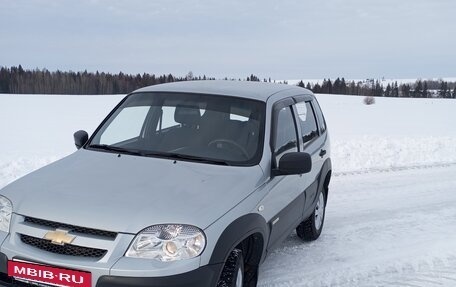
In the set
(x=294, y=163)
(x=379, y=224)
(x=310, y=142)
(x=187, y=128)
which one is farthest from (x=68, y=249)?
(x=379, y=224)

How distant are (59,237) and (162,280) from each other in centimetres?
66

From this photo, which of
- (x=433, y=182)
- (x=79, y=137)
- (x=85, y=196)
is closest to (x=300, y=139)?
(x=79, y=137)

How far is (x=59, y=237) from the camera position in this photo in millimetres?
2797

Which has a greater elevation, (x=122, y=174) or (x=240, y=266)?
(x=122, y=174)

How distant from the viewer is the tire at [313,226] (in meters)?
5.42

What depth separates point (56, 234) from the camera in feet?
9.24

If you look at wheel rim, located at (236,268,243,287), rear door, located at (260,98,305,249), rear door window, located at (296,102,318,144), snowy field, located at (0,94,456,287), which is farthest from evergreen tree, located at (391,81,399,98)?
wheel rim, located at (236,268,243,287)

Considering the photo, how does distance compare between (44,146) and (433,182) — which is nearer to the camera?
(433,182)

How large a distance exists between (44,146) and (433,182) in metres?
10.6

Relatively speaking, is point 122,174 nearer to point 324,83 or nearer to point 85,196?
point 85,196

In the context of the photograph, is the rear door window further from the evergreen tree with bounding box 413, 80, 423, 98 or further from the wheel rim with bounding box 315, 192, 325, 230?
the evergreen tree with bounding box 413, 80, 423, 98

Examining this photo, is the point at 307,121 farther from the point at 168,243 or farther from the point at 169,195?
the point at 168,243

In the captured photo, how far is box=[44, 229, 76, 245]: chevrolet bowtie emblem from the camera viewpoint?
2779 millimetres

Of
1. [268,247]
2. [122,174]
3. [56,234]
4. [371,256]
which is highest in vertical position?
[122,174]
